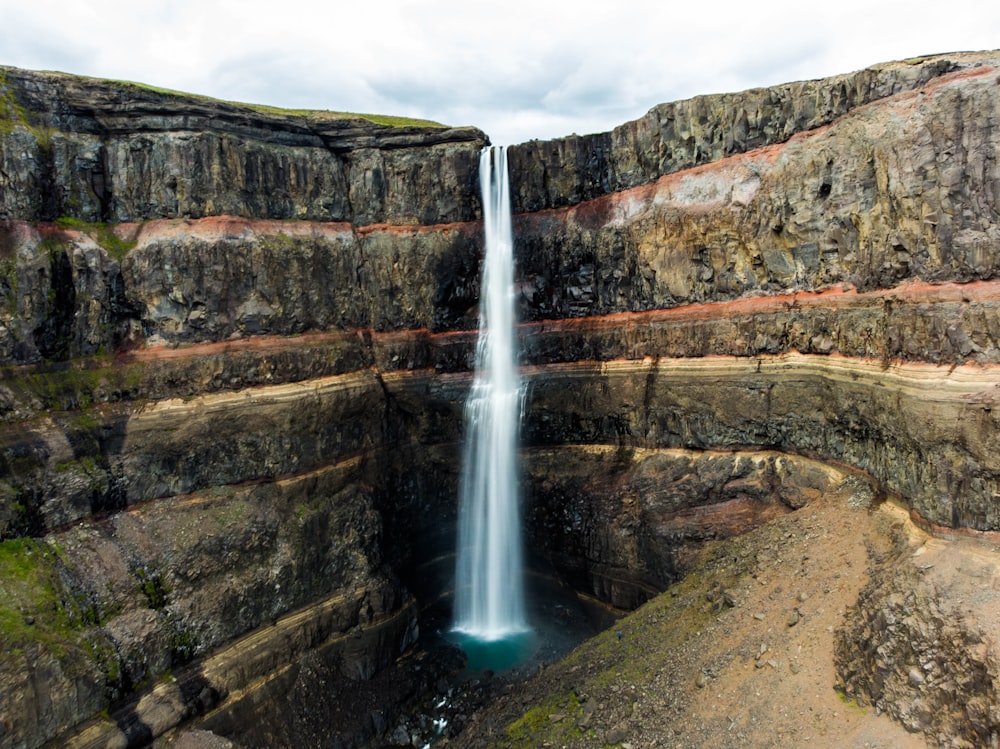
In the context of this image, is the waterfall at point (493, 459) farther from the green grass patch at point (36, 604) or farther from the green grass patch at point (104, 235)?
the green grass patch at point (104, 235)

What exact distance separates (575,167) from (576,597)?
752 inches

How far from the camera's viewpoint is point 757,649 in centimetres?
1585

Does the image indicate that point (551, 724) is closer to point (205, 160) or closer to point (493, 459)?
point (493, 459)

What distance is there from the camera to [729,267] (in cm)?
2316

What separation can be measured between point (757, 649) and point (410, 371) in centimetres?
1852

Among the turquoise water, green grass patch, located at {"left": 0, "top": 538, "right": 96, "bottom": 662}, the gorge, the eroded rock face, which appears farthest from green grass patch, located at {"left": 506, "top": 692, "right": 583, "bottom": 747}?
the eroded rock face

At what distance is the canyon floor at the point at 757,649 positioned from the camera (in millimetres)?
13430

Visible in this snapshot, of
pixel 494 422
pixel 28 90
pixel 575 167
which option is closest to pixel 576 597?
pixel 494 422

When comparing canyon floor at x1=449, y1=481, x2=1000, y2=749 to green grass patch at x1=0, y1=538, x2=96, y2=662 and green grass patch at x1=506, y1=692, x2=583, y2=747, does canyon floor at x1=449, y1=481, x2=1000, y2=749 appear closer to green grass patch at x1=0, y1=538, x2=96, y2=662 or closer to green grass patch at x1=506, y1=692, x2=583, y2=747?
green grass patch at x1=506, y1=692, x2=583, y2=747

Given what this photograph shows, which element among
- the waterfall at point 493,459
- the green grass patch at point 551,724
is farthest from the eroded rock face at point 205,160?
the green grass patch at point 551,724

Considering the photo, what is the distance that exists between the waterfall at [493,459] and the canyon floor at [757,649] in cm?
640

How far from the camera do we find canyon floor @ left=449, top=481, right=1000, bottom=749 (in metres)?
13.4

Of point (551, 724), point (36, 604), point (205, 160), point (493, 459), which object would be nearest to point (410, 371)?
point (493, 459)

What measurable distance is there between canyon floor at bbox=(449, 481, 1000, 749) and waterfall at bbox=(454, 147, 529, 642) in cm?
640
